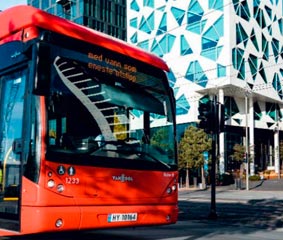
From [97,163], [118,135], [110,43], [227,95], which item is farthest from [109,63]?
[227,95]

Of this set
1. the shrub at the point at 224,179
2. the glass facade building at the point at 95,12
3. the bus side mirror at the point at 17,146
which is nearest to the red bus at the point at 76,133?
the bus side mirror at the point at 17,146

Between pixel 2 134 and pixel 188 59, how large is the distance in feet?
162

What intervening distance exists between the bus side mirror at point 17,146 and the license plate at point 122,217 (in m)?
1.62

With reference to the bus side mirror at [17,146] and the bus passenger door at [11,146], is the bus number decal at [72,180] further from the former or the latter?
the bus side mirror at [17,146]

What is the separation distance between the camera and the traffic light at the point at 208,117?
1591 centimetres

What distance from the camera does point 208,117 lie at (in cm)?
1600

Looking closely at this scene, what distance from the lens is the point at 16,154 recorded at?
659 centimetres

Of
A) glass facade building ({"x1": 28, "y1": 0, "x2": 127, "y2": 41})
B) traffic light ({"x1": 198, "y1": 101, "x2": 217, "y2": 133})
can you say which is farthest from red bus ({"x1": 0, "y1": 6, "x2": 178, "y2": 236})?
glass facade building ({"x1": 28, "y1": 0, "x2": 127, "y2": 41})

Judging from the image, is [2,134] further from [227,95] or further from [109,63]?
[227,95]

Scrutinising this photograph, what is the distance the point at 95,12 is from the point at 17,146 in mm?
65141

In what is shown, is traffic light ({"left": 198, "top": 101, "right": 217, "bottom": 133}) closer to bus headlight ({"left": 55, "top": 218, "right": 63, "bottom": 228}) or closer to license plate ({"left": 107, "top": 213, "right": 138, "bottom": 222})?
license plate ({"left": 107, "top": 213, "right": 138, "bottom": 222})

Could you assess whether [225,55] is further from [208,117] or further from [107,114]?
[107,114]

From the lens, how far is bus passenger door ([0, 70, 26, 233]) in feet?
21.2

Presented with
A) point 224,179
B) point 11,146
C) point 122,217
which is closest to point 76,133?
point 11,146
